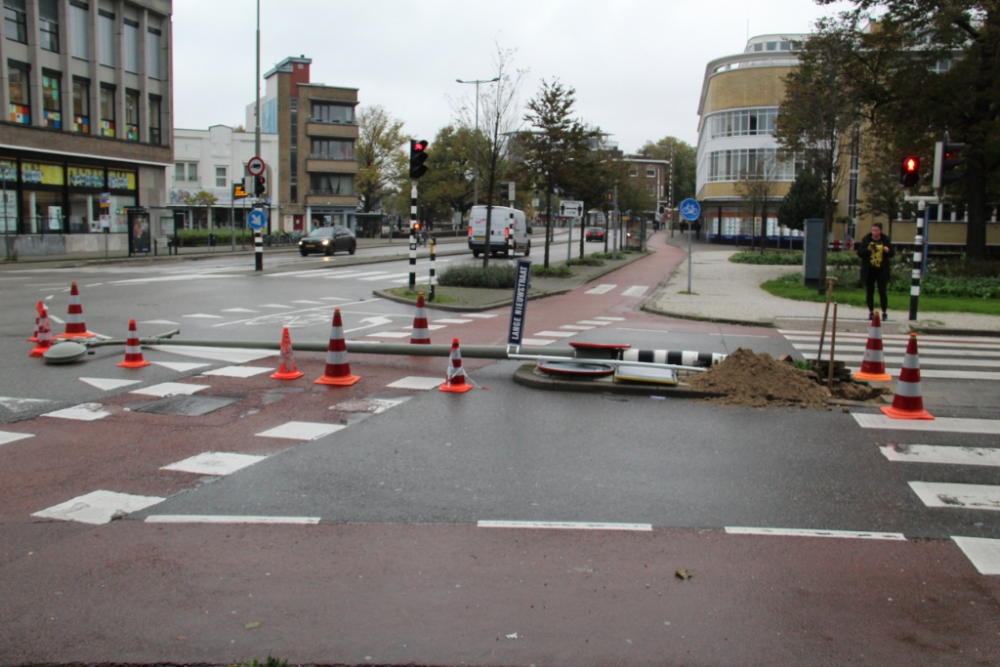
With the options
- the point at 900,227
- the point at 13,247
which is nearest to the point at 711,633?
the point at 13,247

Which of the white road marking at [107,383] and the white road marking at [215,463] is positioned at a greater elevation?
the white road marking at [107,383]

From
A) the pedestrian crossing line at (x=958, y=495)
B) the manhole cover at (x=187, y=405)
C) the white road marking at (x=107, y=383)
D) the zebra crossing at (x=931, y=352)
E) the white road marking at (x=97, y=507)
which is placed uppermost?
the zebra crossing at (x=931, y=352)

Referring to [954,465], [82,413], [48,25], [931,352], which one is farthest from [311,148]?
[954,465]

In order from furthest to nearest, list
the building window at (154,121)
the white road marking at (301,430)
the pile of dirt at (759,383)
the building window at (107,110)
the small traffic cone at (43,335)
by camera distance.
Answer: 1. the building window at (154,121)
2. the building window at (107,110)
3. the small traffic cone at (43,335)
4. the pile of dirt at (759,383)
5. the white road marking at (301,430)

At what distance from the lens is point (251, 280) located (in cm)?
2514

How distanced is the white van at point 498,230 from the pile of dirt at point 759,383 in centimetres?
3236

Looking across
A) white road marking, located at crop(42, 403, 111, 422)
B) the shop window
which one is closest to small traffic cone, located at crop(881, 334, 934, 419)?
white road marking, located at crop(42, 403, 111, 422)

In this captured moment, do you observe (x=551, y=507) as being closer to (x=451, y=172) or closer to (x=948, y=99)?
(x=948, y=99)

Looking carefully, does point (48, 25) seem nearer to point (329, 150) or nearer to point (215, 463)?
point (215, 463)

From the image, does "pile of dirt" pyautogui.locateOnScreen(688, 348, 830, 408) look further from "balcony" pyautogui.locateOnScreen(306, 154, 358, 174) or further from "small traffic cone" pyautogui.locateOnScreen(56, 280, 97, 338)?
"balcony" pyautogui.locateOnScreen(306, 154, 358, 174)

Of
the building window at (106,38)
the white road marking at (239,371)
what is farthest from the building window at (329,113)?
the white road marking at (239,371)

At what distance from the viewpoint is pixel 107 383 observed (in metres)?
9.50

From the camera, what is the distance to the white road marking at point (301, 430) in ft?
24.0

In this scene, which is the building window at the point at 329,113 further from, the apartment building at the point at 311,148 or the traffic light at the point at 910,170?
the traffic light at the point at 910,170
